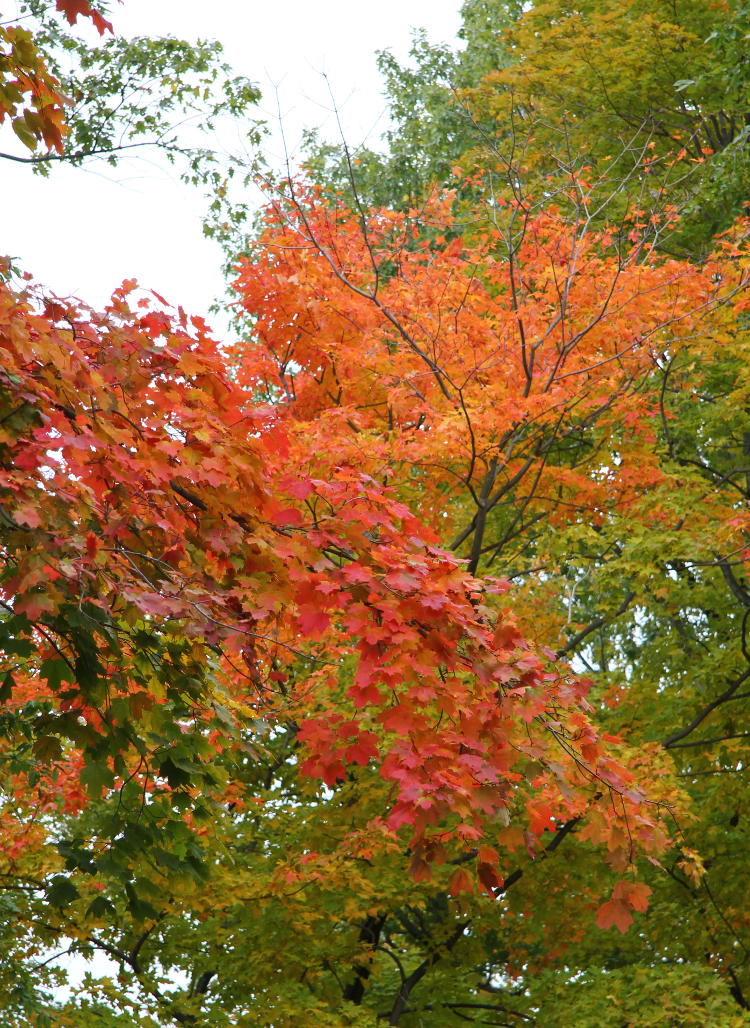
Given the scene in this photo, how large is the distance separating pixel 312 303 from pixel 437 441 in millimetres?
1670

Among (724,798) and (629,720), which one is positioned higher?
(629,720)

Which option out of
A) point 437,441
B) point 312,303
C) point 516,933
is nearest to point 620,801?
point 437,441

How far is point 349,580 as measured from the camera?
13.7ft

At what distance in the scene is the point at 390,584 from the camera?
4.14m

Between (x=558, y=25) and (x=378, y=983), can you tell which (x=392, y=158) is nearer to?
(x=558, y=25)

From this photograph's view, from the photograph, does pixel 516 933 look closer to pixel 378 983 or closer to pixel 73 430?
pixel 378 983

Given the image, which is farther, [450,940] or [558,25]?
[558,25]

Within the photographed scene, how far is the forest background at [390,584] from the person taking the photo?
4.24 m

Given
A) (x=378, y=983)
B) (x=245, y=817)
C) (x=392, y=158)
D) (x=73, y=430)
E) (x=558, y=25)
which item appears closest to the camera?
(x=73, y=430)

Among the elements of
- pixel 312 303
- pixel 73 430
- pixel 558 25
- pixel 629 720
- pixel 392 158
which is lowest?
pixel 73 430

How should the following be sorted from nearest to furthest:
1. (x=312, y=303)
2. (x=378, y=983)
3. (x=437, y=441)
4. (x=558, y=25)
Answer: (x=437, y=441) < (x=312, y=303) < (x=378, y=983) < (x=558, y=25)

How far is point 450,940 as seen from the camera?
1096 cm

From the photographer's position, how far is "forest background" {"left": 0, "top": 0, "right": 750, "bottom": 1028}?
4.24 metres

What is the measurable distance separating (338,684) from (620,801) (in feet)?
15.5
